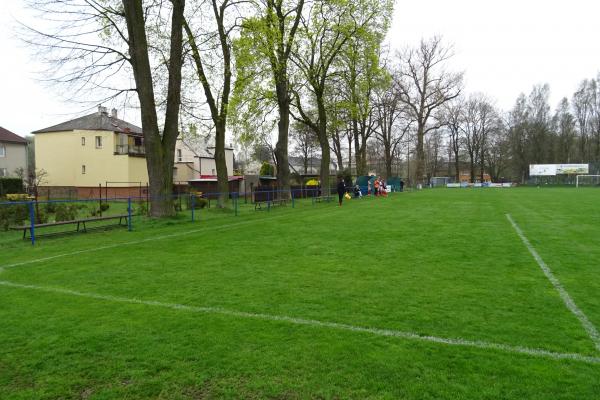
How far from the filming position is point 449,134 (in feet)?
282

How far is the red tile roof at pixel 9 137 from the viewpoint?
44.2 m

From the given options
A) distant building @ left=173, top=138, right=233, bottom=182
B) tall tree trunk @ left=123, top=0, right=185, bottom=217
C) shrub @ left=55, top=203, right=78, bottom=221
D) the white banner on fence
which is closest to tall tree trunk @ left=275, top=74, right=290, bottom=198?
tall tree trunk @ left=123, top=0, right=185, bottom=217

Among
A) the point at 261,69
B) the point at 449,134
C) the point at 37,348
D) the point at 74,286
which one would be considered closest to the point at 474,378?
the point at 37,348

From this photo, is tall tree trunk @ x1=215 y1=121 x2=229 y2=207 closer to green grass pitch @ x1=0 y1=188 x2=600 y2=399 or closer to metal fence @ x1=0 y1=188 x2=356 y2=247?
metal fence @ x1=0 y1=188 x2=356 y2=247

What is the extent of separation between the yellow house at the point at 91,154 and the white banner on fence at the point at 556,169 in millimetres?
63957

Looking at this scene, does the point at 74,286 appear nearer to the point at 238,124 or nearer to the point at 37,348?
the point at 37,348

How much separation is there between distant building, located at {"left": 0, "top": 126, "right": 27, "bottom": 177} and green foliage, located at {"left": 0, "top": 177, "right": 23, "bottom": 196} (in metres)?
10.1

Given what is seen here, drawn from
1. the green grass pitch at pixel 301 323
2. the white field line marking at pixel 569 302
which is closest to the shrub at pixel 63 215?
the green grass pitch at pixel 301 323

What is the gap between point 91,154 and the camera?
147ft

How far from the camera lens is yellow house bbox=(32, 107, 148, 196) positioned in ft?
143

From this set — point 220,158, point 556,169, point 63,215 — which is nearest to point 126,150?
point 220,158

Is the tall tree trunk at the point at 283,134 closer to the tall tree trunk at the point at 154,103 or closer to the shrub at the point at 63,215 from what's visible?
the tall tree trunk at the point at 154,103

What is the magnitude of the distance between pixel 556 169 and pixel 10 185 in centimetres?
7732

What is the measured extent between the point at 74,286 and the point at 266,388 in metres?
4.90
